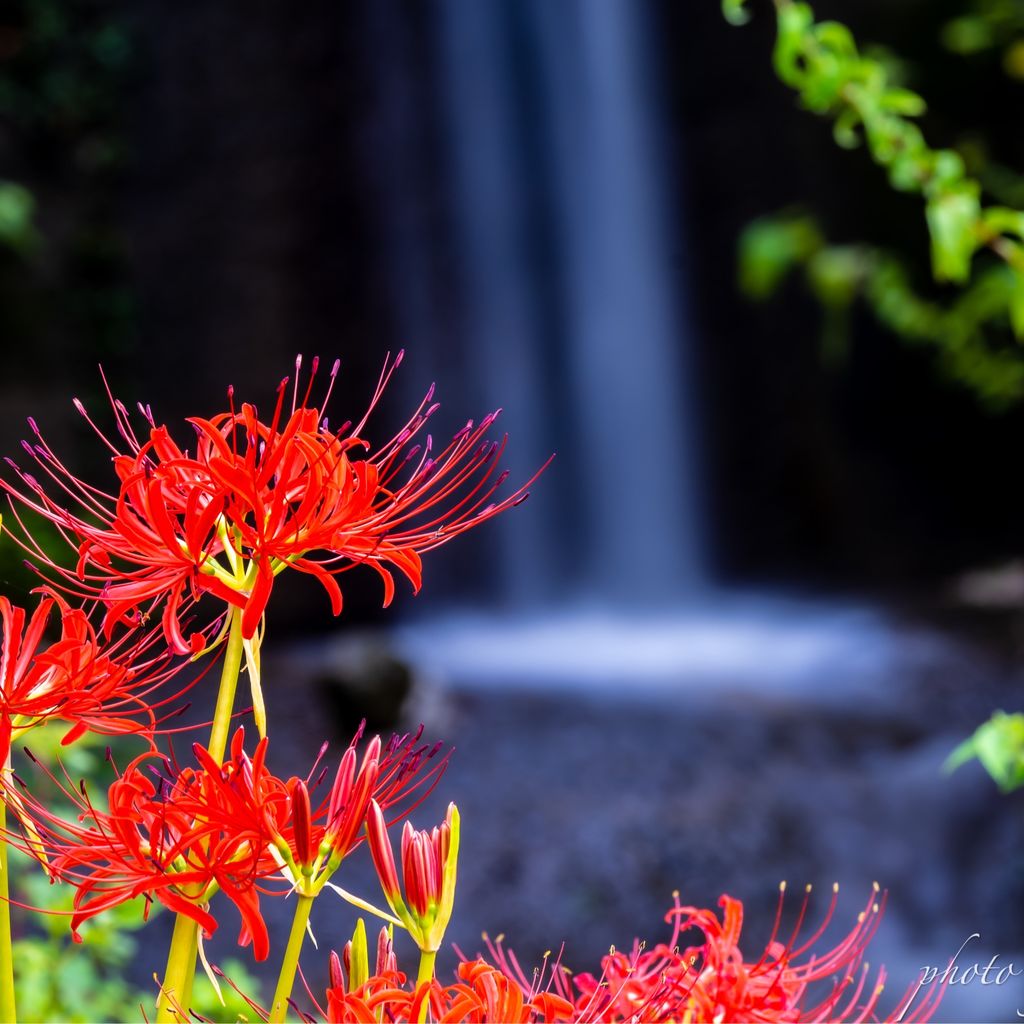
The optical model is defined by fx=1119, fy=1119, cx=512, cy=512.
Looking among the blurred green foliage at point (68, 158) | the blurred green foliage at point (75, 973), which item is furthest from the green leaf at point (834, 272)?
the blurred green foliage at point (68, 158)

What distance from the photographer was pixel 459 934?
9.68ft

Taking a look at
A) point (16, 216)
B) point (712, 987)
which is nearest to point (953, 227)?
point (712, 987)

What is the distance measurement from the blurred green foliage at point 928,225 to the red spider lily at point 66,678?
108 cm

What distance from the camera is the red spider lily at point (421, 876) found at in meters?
0.59

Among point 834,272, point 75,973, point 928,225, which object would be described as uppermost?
point 928,225

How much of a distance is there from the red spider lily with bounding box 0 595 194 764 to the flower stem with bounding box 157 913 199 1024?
0.34ft

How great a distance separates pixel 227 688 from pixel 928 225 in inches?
154

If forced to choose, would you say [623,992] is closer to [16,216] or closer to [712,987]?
[712,987]

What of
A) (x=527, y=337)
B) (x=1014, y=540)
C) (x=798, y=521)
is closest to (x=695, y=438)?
(x=798, y=521)

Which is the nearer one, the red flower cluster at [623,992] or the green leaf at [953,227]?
the red flower cluster at [623,992]

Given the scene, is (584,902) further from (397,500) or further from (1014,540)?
(1014,540)

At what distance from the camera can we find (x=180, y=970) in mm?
580

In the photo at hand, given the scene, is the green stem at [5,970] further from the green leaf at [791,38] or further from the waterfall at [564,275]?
the waterfall at [564,275]

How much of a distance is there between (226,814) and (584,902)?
103 inches
